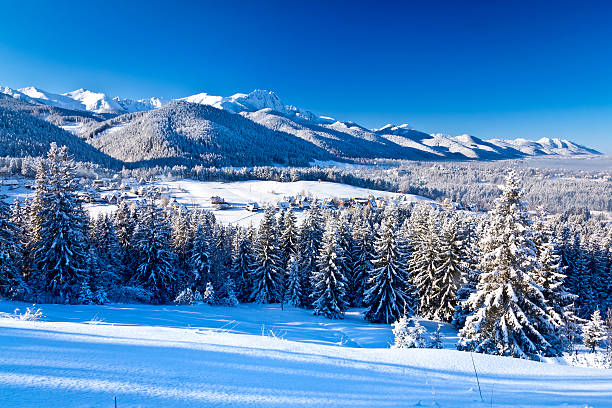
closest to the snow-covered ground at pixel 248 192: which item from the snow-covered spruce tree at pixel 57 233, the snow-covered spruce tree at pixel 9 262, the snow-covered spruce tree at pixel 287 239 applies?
the snow-covered spruce tree at pixel 287 239

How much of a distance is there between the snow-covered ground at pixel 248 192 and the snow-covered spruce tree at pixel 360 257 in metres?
54.7

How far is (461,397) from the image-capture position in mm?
3783

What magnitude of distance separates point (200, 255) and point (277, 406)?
30.5m

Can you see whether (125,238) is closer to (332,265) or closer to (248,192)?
(332,265)

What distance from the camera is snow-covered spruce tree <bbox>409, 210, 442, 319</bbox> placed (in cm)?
2706

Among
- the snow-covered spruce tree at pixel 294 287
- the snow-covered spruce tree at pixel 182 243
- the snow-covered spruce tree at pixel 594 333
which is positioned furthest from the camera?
the snow-covered spruce tree at pixel 182 243

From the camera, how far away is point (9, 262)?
54.5 feet

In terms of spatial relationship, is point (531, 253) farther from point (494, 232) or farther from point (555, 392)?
point (555, 392)

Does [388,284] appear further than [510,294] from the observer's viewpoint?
Yes

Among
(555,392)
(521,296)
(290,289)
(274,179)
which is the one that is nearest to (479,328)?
(521,296)

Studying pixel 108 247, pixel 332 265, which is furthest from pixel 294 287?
pixel 108 247

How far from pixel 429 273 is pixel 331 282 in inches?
338

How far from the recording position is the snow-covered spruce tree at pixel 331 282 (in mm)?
27047

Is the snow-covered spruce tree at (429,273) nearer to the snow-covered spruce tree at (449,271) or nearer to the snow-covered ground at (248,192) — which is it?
the snow-covered spruce tree at (449,271)
